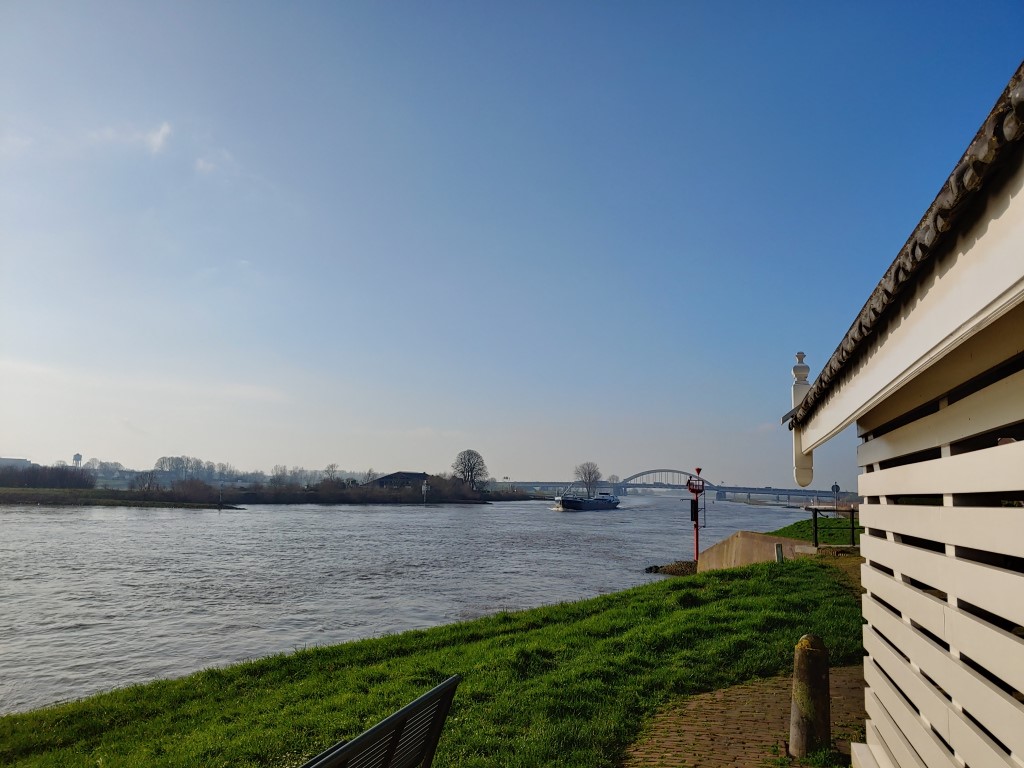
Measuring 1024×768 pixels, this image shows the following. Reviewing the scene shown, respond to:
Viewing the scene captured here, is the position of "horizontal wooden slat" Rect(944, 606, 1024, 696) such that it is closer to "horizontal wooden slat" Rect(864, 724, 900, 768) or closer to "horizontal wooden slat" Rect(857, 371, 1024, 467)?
"horizontal wooden slat" Rect(857, 371, 1024, 467)

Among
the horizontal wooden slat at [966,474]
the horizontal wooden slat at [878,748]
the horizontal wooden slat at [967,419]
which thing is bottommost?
the horizontal wooden slat at [878,748]

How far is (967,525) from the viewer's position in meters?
2.73

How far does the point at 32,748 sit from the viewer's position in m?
7.98

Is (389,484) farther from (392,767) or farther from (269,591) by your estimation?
(392,767)

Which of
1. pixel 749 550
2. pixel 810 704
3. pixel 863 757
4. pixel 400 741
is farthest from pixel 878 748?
pixel 749 550

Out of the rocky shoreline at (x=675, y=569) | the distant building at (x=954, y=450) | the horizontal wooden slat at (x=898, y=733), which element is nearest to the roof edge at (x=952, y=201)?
the distant building at (x=954, y=450)

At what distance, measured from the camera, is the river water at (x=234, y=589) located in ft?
47.9

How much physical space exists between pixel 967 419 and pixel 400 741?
2983 mm

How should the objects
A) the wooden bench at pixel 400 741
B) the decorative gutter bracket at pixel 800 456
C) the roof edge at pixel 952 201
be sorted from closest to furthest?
the roof edge at pixel 952 201 < the wooden bench at pixel 400 741 < the decorative gutter bracket at pixel 800 456

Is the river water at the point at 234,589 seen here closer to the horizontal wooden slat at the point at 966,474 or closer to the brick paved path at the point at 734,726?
the brick paved path at the point at 734,726

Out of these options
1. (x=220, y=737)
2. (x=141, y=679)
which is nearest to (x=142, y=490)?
(x=141, y=679)

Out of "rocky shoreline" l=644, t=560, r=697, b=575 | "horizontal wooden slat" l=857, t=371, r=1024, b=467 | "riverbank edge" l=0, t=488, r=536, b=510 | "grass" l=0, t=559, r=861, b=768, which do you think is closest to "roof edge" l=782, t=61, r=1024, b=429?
"horizontal wooden slat" l=857, t=371, r=1024, b=467

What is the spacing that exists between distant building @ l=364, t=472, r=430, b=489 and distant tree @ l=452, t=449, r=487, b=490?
27.7ft

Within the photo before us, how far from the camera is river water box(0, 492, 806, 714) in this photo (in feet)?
47.9
